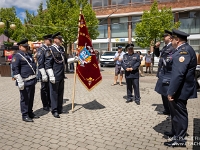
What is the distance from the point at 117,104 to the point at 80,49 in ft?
7.23

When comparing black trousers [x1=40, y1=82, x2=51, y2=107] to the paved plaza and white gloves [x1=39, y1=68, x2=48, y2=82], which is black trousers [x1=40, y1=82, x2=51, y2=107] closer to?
the paved plaza

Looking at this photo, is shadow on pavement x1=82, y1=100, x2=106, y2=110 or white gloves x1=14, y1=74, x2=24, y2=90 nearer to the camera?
white gloves x1=14, y1=74, x2=24, y2=90

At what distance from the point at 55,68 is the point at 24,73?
30.8 inches

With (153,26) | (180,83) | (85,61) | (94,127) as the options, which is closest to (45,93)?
(85,61)

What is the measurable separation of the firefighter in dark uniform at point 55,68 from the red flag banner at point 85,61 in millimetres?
615

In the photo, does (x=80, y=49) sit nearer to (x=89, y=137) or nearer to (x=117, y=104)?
(x=117, y=104)

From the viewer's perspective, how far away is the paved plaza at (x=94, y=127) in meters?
4.01

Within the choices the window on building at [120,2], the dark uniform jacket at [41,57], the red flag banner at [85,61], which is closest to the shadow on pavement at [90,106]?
the red flag banner at [85,61]

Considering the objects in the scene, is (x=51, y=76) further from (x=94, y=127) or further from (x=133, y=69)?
(x=133, y=69)

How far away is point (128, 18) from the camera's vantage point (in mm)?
32938

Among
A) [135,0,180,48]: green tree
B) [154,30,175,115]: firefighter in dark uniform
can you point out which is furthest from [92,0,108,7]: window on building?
[154,30,175,115]: firefighter in dark uniform

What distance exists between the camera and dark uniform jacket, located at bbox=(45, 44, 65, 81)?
5441mm

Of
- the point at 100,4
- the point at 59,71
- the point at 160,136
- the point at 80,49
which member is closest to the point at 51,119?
the point at 59,71

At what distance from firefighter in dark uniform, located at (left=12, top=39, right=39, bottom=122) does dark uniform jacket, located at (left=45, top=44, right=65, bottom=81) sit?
0.42m
